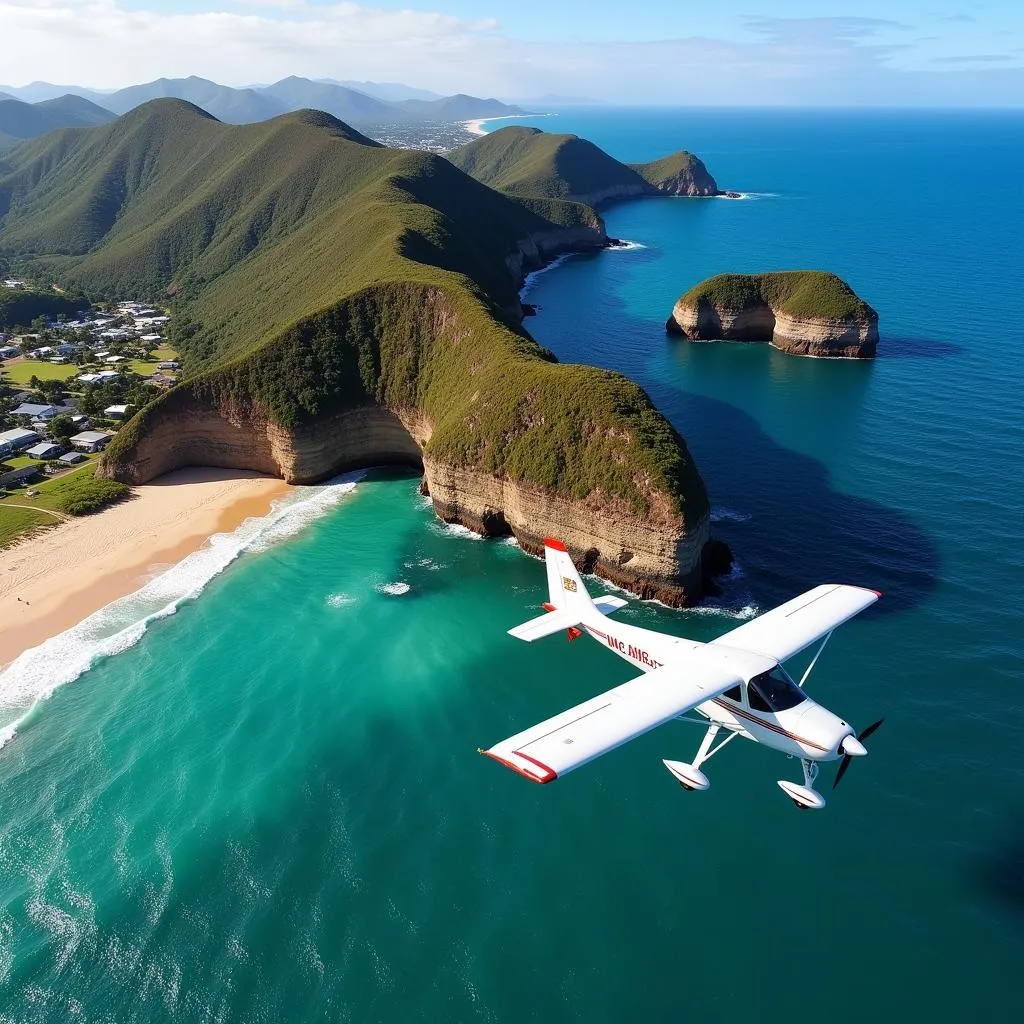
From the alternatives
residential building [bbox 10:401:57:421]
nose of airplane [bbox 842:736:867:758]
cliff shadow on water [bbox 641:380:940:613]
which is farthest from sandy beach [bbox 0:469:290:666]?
nose of airplane [bbox 842:736:867:758]

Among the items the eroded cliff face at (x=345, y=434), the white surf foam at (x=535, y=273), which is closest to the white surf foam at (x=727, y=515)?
the eroded cliff face at (x=345, y=434)

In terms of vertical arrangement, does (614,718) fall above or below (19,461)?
above

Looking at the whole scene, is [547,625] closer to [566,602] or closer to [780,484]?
[566,602]

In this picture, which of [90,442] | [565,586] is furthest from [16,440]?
[565,586]

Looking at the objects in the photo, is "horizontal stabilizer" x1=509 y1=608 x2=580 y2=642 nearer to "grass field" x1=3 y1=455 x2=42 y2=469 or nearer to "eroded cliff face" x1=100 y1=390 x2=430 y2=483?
"eroded cliff face" x1=100 y1=390 x2=430 y2=483

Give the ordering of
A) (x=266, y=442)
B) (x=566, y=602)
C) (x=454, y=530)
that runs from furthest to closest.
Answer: (x=266, y=442)
(x=454, y=530)
(x=566, y=602)

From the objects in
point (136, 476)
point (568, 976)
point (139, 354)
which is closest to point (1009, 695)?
point (568, 976)

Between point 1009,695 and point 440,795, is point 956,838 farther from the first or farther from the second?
point 440,795
